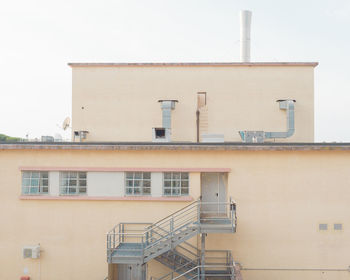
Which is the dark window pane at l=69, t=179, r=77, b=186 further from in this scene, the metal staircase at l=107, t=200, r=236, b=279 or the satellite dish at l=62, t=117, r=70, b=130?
the satellite dish at l=62, t=117, r=70, b=130

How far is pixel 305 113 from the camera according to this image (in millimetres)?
19484

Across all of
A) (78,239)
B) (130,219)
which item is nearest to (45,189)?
(78,239)

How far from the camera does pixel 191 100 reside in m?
19.6

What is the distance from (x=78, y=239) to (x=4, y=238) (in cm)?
356

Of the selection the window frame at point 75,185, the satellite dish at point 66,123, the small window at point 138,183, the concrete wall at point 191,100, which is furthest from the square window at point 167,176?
the satellite dish at point 66,123

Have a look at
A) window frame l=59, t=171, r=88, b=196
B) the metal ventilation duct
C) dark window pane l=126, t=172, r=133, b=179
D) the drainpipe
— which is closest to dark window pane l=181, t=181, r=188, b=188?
dark window pane l=126, t=172, r=133, b=179

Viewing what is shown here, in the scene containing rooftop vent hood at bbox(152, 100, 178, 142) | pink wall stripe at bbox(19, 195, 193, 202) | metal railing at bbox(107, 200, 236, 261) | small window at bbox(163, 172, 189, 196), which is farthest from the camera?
rooftop vent hood at bbox(152, 100, 178, 142)

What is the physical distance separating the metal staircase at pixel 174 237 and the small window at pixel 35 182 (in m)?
3.97

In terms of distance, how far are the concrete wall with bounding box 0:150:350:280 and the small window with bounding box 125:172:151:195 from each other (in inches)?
19.9

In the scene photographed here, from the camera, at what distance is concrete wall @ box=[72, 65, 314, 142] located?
1941 centimetres

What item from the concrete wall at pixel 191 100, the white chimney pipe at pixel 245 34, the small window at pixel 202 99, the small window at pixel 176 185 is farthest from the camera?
the white chimney pipe at pixel 245 34

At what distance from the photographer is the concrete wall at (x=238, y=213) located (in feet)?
41.6

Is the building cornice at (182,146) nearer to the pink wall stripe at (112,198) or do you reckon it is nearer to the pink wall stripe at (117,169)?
the pink wall stripe at (117,169)

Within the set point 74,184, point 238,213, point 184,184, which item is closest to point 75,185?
point 74,184
